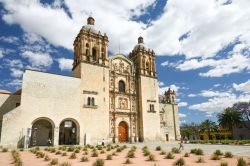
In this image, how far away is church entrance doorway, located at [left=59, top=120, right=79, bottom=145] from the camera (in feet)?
88.2

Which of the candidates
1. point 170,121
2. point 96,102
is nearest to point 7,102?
point 96,102

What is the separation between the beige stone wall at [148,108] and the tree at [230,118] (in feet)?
65.5

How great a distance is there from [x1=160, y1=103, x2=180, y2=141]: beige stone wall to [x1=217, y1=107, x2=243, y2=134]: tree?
37.9ft

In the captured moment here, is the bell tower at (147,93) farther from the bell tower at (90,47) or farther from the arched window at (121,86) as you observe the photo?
the bell tower at (90,47)

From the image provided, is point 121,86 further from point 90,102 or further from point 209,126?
point 209,126

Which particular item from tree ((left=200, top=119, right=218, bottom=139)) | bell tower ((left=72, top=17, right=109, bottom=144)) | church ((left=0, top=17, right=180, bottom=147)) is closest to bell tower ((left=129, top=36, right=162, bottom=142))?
church ((left=0, top=17, right=180, bottom=147))

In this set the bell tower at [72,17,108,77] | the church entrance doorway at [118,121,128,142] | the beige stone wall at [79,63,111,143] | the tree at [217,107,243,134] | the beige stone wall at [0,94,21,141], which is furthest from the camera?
the tree at [217,107,243,134]

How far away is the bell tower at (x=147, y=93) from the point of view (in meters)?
34.8

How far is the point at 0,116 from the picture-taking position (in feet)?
86.5

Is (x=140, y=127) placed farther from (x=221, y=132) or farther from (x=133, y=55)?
(x=221, y=132)

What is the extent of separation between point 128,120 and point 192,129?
53.4 metres

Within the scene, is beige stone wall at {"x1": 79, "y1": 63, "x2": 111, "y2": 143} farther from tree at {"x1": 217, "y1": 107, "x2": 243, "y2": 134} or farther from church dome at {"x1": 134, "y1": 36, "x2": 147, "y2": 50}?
tree at {"x1": 217, "y1": 107, "x2": 243, "y2": 134}

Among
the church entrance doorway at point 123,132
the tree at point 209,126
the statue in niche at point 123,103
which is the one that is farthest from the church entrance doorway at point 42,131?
the tree at point 209,126

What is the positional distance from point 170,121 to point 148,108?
9.90m
